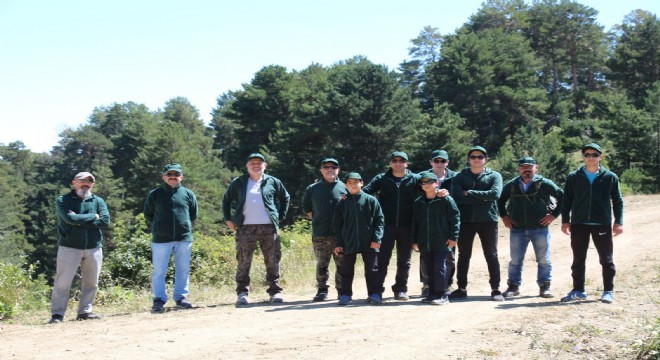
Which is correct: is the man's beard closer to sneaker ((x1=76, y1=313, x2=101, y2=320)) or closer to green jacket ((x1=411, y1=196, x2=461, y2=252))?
sneaker ((x1=76, y1=313, x2=101, y2=320))

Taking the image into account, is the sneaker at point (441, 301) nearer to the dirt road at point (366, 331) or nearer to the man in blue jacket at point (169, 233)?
the dirt road at point (366, 331)

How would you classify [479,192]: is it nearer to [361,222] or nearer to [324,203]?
[361,222]

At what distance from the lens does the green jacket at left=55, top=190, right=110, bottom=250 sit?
803 centimetres

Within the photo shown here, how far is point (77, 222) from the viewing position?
315 inches

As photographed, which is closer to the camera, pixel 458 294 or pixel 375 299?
pixel 375 299

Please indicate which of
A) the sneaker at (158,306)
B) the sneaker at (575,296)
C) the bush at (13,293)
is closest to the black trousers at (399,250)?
the sneaker at (575,296)

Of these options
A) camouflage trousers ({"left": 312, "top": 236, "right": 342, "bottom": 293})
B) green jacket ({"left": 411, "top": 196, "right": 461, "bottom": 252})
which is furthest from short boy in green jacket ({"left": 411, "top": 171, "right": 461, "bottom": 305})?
camouflage trousers ({"left": 312, "top": 236, "right": 342, "bottom": 293})

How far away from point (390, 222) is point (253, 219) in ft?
5.97

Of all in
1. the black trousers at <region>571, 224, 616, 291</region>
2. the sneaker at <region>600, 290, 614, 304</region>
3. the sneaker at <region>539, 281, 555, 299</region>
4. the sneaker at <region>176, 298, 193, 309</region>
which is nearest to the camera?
the sneaker at <region>600, 290, 614, 304</region>


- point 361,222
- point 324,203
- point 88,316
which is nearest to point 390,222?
point 361,222

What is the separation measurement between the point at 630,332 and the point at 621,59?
49055 mm

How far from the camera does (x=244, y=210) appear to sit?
8.66 metres

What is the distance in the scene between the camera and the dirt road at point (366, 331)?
5910 millimetres

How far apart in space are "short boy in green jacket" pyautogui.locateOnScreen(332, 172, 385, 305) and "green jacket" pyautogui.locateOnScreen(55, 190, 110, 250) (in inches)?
121
